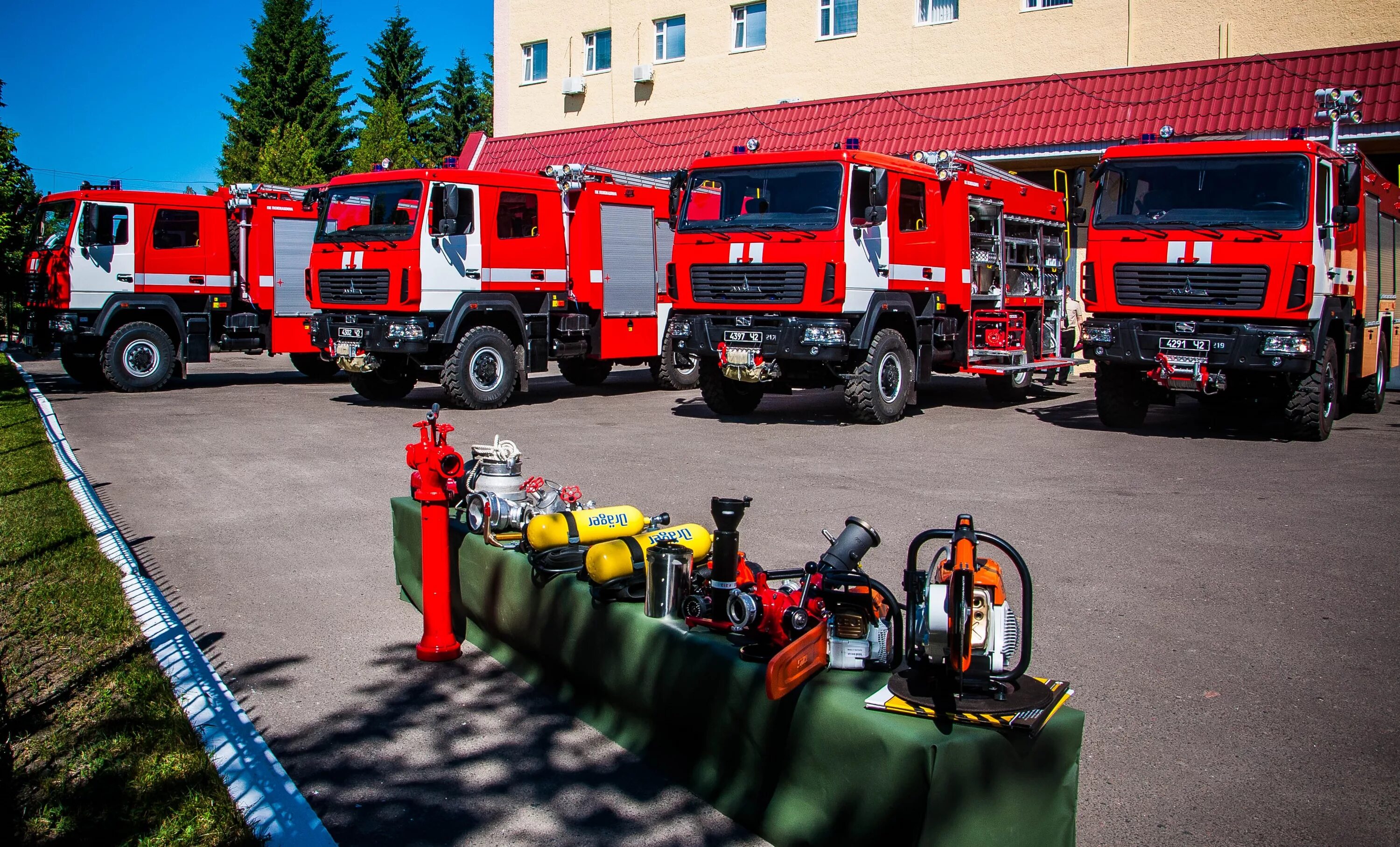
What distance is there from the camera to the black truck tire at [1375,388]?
1460 cm

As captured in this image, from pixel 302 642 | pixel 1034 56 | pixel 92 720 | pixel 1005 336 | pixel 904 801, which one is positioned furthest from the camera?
pixel 1034 56

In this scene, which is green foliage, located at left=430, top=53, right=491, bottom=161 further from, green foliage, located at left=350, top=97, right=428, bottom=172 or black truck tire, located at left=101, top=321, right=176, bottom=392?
black truck tire, located at left=101, top=321, right=176, bottom=392

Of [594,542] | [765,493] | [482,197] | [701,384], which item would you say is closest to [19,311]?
[482,197]

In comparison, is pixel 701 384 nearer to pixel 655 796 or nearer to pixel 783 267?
pixel 783 267

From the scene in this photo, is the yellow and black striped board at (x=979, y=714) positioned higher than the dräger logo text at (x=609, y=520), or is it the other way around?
the dräger logo text at (x=609, y=520)

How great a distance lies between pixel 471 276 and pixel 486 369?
121 centimetres

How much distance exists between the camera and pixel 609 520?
489cm

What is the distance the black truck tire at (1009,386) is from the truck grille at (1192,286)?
370 cm

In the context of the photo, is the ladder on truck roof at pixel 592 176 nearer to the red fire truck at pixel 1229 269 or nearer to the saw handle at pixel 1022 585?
the red fire truck at pixel 1229 269

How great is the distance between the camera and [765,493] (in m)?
8.89

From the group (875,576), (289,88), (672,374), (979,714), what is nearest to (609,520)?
(875,576)

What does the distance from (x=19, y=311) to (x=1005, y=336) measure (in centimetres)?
1543

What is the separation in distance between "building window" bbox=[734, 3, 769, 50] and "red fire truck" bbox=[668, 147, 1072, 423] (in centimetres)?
1192

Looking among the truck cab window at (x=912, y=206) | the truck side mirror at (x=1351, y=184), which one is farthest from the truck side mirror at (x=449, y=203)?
the truck side mirror at (x=1351, y=184)
